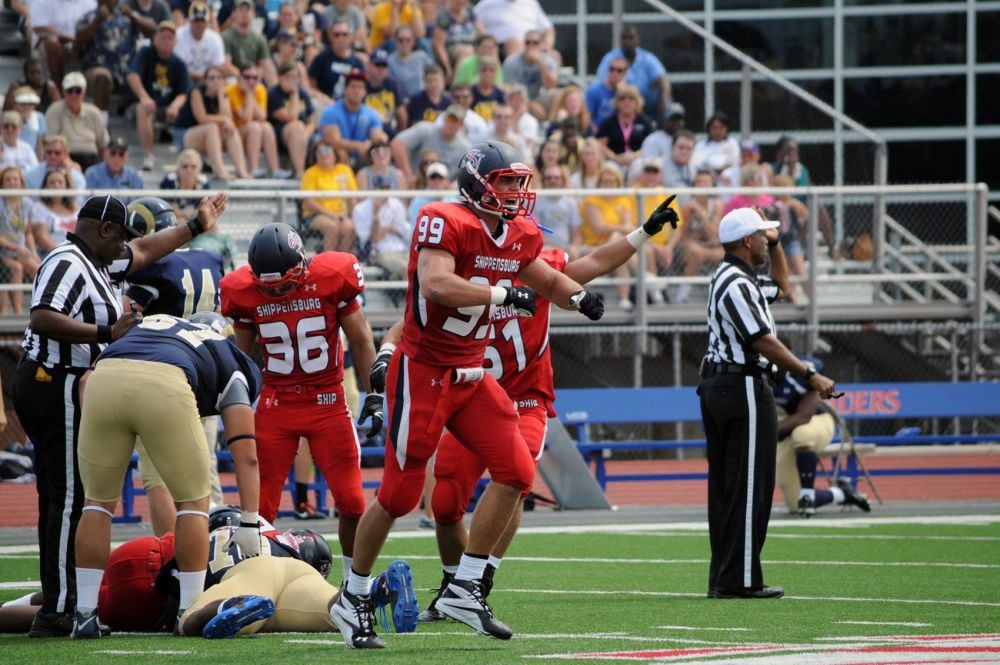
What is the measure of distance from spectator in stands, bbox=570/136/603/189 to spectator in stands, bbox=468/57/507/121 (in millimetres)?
1427

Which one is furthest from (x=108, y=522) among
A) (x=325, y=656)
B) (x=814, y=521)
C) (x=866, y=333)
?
(x=866, y=333)

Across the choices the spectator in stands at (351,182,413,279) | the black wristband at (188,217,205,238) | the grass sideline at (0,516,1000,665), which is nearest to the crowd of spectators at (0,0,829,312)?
the spectator in stands at (351,182,413,279)

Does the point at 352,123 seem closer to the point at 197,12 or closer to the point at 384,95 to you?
the point at 384,95

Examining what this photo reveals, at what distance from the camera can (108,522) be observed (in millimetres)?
7168

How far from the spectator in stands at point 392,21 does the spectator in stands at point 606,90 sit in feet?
6.32

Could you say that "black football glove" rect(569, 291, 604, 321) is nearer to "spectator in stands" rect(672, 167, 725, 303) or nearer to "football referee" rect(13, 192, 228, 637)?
"football referee" rect(13, 192, 228, 637)

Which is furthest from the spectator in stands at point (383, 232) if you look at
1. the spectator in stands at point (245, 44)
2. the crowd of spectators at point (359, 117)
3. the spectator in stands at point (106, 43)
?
the spectator in stands at point (106, 43)

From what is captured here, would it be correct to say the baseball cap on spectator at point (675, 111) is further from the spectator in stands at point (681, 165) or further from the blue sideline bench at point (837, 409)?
the blue sideline bench at point (837, 409)

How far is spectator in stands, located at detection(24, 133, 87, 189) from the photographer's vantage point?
51.1ft

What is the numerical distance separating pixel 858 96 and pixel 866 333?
25.2ft

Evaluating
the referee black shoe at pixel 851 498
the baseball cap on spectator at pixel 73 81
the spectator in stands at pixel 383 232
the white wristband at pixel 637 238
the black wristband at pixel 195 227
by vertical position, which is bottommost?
the referee black shoe at pixel 851 498

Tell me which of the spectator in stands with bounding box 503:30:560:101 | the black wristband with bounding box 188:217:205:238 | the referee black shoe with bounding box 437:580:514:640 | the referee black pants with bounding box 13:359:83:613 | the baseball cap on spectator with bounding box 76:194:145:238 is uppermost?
the spectator in stands with bounding box 503:30:560:101

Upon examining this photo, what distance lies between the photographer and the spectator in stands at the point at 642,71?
19.7m

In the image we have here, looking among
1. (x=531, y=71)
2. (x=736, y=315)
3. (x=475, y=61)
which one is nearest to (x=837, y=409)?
(x=475, y=61)
